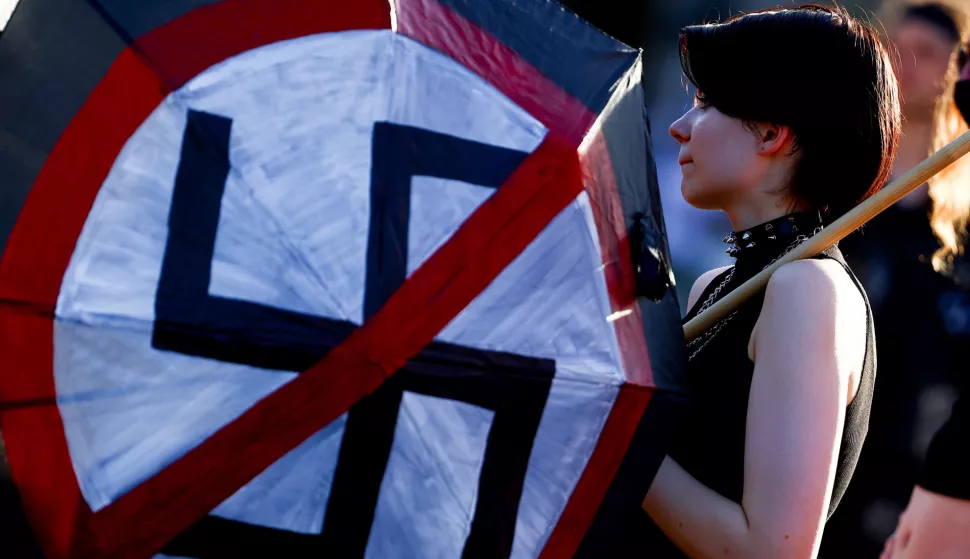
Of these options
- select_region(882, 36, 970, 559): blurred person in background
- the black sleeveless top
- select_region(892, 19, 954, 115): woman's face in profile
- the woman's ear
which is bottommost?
select_region(882, 36, 970, 559): blurred person in background

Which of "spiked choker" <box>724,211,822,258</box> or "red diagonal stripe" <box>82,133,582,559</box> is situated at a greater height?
"spiked choker" <box>724,211,822,258</box>

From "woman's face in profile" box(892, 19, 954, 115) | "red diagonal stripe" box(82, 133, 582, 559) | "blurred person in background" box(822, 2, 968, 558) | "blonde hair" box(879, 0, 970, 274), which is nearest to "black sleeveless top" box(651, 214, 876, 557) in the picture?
"red diagonal stripe" box(82, 133, 582, 559)

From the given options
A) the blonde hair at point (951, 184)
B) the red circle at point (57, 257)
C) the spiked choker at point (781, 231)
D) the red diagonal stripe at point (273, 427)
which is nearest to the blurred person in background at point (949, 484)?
the blonde hair at point (951, 184)

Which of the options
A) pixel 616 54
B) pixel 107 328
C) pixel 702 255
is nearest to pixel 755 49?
pixel 616 54

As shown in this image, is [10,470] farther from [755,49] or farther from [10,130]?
[755,49]

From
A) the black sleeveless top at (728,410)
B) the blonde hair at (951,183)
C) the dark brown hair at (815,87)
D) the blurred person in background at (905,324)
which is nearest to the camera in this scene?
the black sleeveless top at (728,410)

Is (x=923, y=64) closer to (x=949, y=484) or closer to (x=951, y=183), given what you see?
(x=951, y=183)

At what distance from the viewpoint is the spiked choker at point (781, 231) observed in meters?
1.74

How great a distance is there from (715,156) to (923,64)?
2425 mm

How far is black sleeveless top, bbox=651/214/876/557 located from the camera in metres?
1.53

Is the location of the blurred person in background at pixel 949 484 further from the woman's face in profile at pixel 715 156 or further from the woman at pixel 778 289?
the woman's face in profile at pixel 715 156

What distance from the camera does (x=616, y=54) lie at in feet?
4.93

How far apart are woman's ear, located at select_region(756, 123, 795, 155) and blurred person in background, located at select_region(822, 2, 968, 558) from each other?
2107 mm

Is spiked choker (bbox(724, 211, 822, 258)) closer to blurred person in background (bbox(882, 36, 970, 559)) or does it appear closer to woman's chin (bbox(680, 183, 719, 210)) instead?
woman's chin (bbox(680, 183, 719, 210))
